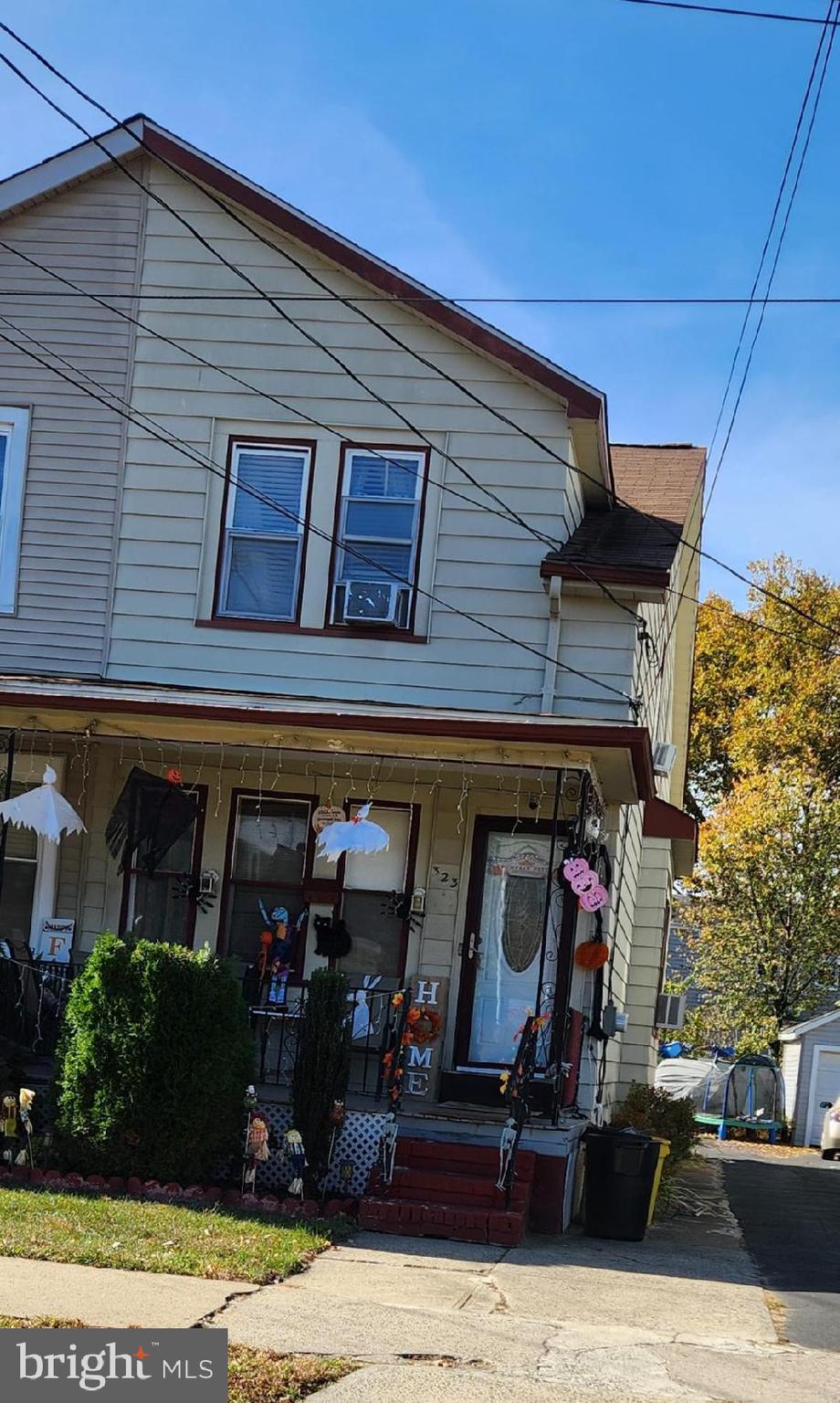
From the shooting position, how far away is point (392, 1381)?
6.52 metres

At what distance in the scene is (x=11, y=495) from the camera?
14727mm

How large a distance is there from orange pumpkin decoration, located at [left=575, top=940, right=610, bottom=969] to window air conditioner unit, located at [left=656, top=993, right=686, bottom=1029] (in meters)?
5.44

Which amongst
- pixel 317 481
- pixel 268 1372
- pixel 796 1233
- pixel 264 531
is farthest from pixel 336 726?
pixel 268 1372

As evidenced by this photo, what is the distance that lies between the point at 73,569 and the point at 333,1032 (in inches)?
209

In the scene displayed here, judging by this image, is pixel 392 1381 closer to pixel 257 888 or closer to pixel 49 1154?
pixel 49 1154

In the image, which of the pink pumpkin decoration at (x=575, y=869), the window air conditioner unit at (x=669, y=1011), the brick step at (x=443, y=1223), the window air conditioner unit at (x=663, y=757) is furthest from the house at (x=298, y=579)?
the window air conditioner unit at (x=669, y=1011)

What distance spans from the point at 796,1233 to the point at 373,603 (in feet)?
21.4

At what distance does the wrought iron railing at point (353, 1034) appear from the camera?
12586 mm

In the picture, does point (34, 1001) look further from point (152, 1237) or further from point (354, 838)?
point (152, 1237)

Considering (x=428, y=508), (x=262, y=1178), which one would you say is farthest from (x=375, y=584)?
(x=262, y=1178)

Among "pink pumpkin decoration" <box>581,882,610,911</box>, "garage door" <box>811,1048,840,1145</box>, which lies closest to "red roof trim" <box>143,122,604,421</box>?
"pink pumpkin decoration" <box>581,882,610,911</box>

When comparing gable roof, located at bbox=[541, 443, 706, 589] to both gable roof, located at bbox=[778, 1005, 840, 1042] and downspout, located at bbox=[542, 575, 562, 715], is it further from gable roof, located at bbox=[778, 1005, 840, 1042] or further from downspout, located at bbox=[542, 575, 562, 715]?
gable roof, located at bbox=[778, 1005, 840, 1042]

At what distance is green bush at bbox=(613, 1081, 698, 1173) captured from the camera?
1645 centimetres

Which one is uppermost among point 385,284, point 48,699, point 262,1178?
point 385,284
